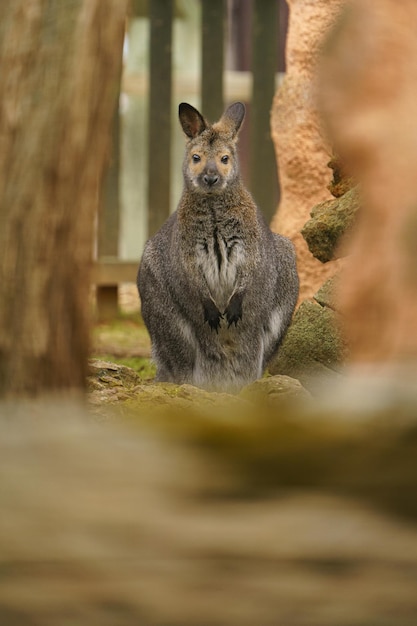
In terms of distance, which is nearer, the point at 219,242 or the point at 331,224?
the point at 331,224

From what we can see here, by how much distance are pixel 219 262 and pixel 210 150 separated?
0.64 m

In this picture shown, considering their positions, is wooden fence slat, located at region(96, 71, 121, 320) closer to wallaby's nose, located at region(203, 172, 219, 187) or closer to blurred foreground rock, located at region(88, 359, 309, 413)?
wallaby's nose, located at region(203, 172, 219, 187)

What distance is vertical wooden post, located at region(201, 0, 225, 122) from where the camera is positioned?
319 inches

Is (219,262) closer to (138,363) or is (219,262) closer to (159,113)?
(138,363)

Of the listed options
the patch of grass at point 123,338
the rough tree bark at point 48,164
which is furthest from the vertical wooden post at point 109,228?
the rough tree bark at point 48,164

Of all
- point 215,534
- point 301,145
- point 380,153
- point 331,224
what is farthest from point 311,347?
point 215,534

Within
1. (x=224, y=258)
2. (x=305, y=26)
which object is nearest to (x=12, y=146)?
(x=224, y=258)

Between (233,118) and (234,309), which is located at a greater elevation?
(233,118)

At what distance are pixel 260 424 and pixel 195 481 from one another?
19 cm

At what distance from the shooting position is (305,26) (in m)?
6.60

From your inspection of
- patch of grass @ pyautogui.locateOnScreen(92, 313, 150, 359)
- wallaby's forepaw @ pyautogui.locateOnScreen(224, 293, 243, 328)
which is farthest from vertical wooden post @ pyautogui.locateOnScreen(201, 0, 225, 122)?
wallaby's forepaw @ pyautogui.locateOnScreen(224, 293, 243, 328)

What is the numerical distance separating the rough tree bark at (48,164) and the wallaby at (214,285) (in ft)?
10.5

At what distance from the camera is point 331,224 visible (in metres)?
4.53

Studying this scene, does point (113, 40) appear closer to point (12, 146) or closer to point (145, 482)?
point (12, 146)
